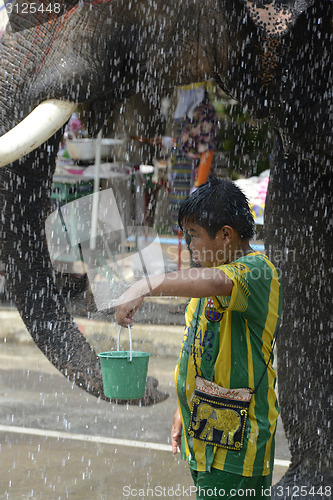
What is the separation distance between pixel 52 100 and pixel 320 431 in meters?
1.74

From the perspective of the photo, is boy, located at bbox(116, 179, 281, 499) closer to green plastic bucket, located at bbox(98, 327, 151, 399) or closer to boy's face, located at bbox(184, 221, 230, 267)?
boy's face, located at bbox(184, 221, 230, 267)

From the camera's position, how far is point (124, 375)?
249 centimetres

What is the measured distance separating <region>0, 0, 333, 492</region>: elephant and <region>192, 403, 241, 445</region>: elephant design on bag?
56 cm

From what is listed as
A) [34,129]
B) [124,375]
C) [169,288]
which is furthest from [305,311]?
[169,288]

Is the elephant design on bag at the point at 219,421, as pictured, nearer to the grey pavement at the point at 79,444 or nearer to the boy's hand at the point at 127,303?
the boy's hand at the point at 127,303

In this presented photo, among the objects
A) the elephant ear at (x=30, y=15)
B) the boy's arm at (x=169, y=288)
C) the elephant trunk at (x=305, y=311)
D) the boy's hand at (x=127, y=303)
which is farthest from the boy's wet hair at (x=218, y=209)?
the elephant trunk at (x=305, y=311)

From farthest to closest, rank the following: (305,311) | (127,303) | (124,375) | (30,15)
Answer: (305,311)
(30,15)
(124,375)
(127,303)

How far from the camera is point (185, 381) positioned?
2.38 metres

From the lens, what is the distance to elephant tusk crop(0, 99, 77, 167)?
259 centimetres

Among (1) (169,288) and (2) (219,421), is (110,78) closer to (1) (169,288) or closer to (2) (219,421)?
(1) (169,288)

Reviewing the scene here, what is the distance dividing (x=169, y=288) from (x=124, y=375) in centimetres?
58

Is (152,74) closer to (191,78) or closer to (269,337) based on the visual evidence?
(191,78)

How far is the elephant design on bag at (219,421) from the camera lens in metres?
2.26

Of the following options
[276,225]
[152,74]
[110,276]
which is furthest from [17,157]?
[110,276]
